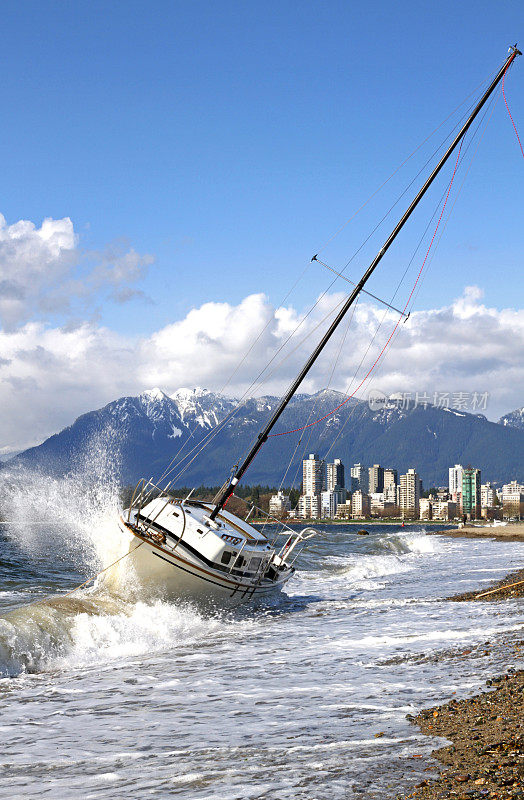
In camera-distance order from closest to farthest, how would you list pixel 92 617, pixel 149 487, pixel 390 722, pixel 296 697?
pixel 390 722, pixel 296 697, pixel 92 617, pixel 149 487

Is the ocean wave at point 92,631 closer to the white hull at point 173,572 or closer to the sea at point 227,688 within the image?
the sea at point 227,688

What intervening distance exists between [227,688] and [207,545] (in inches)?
469

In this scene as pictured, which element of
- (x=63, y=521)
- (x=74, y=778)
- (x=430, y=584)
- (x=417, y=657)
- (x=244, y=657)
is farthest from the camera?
(x=63, y=521)

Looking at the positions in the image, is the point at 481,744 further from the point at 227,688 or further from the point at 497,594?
the point at 497,594

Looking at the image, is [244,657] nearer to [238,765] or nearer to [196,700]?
[196,700]

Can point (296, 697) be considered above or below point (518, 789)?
below

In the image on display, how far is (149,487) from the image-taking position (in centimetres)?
2878

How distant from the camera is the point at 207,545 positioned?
26.0 meters

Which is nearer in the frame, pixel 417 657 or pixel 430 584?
pixel 417 657

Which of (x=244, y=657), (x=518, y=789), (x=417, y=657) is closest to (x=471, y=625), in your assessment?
(x=417, y=657)

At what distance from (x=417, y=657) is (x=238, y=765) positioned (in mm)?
8057

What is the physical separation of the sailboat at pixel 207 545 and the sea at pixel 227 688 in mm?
854

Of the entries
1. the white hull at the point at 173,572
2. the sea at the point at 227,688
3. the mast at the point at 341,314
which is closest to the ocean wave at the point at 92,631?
the sea at the point at 227,688

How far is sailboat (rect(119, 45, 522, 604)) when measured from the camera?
24.4 m
